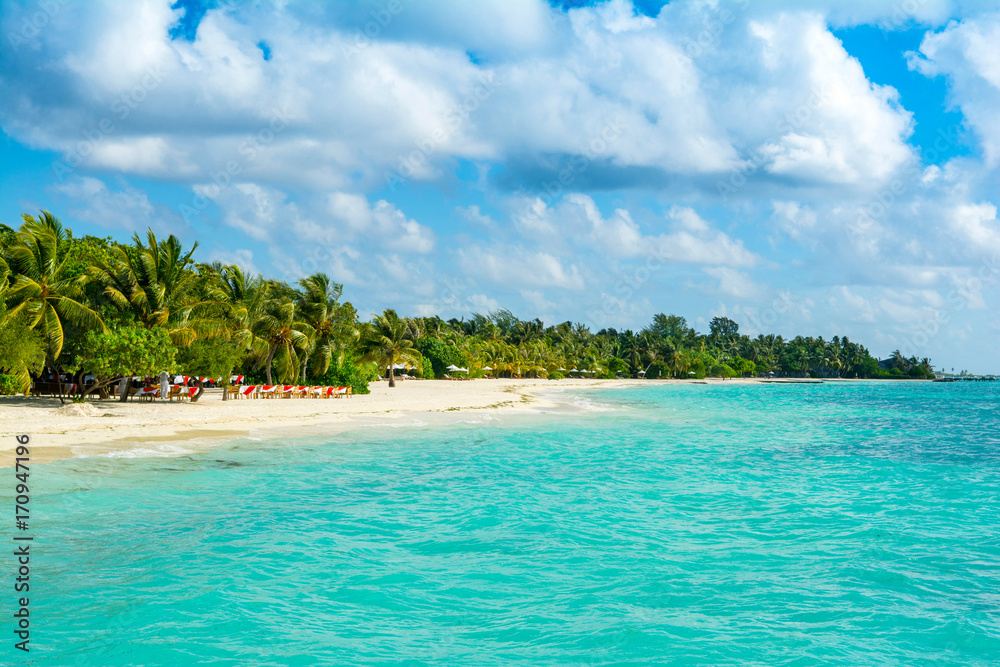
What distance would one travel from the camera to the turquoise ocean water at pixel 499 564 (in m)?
6.54

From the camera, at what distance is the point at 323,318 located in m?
40.8

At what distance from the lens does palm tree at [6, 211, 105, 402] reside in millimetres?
22812

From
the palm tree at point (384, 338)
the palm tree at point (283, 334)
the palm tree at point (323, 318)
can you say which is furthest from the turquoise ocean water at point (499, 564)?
the palm tree at point (384, 338)

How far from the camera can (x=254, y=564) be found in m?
8.63

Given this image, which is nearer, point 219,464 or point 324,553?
point 324,553

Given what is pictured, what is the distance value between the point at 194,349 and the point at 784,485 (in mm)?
23728

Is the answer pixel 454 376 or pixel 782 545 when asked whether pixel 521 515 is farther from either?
pixel 454 376

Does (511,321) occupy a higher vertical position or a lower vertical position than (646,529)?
higher

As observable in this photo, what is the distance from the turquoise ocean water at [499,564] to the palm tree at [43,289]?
10890 millimetres

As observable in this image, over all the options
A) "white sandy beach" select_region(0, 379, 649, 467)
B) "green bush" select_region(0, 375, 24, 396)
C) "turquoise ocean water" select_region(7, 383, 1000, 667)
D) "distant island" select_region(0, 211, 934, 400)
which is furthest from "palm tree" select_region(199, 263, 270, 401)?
"turquoise ocean water" select_region(7, 383, 1000, 667)

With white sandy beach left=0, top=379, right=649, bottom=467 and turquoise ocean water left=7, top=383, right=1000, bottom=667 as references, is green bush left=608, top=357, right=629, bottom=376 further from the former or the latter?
turquoise ocean water left=7, top=383, right=1000, bottom=667

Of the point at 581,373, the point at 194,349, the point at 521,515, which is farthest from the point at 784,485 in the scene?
Result: the point at 581,373

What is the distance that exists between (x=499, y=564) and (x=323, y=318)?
33.9m

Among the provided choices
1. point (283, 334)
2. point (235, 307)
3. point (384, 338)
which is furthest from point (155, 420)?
point (384, 338)
